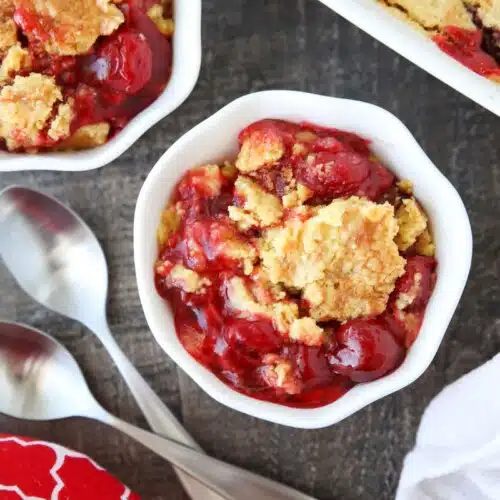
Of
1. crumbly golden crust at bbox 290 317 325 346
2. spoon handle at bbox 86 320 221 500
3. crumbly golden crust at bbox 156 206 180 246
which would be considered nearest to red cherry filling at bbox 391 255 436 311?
crumbly golden crust at bbox 290 317 325 346

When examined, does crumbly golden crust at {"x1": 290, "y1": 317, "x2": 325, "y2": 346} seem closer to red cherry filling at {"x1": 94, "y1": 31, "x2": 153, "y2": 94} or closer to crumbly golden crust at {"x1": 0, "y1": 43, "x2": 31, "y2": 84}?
red cherry filling at {"x1": 94, "y1": 31, "x2": 153, "y2": 94}

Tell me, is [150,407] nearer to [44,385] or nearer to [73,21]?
[44,385]

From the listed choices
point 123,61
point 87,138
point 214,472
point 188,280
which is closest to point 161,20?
point 123,61

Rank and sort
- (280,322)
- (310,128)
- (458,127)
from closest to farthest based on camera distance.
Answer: (280,322)
(310,128)
(458,127)

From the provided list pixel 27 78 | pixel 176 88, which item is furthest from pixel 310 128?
pixel 27 78

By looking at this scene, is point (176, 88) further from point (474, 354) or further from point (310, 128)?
point (474, 354)
